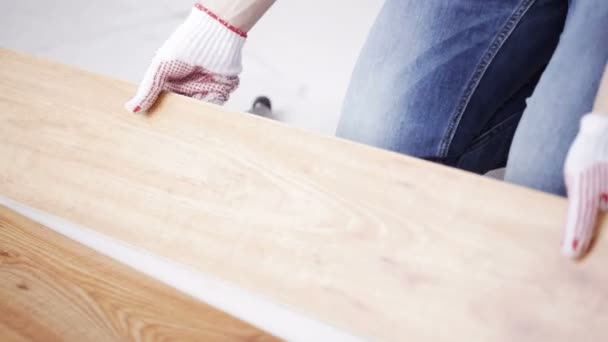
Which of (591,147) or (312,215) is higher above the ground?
(591,147)

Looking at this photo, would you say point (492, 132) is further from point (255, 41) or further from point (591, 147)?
point (255, 41)

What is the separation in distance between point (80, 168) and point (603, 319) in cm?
60

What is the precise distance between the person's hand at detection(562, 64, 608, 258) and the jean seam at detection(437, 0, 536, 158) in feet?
0.71

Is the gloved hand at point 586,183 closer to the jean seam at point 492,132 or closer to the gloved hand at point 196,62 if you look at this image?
the jean seam at point 492,132

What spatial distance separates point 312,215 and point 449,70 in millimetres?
289

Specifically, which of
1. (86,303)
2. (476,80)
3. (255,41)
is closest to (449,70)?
(476,80)

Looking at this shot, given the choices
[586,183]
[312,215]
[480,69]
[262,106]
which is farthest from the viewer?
[262,106]

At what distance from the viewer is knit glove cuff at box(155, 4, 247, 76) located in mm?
633

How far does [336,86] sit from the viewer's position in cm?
121

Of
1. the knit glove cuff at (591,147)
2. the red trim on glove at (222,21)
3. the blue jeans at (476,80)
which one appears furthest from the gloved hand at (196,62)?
the knit glove cuff at (591,147)

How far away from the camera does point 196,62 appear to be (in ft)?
2.14

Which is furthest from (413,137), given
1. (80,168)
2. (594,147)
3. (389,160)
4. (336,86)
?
(336,86)

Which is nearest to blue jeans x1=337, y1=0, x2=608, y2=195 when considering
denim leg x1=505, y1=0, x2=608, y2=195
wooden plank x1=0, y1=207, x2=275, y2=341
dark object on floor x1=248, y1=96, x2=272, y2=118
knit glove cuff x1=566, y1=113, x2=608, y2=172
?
denim leg x1=505, y1=0, x2=608, y2=195

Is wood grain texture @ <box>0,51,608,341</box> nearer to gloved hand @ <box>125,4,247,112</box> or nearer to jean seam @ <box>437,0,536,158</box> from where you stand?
gloved hand @ <box>125,4,247,112</box>
